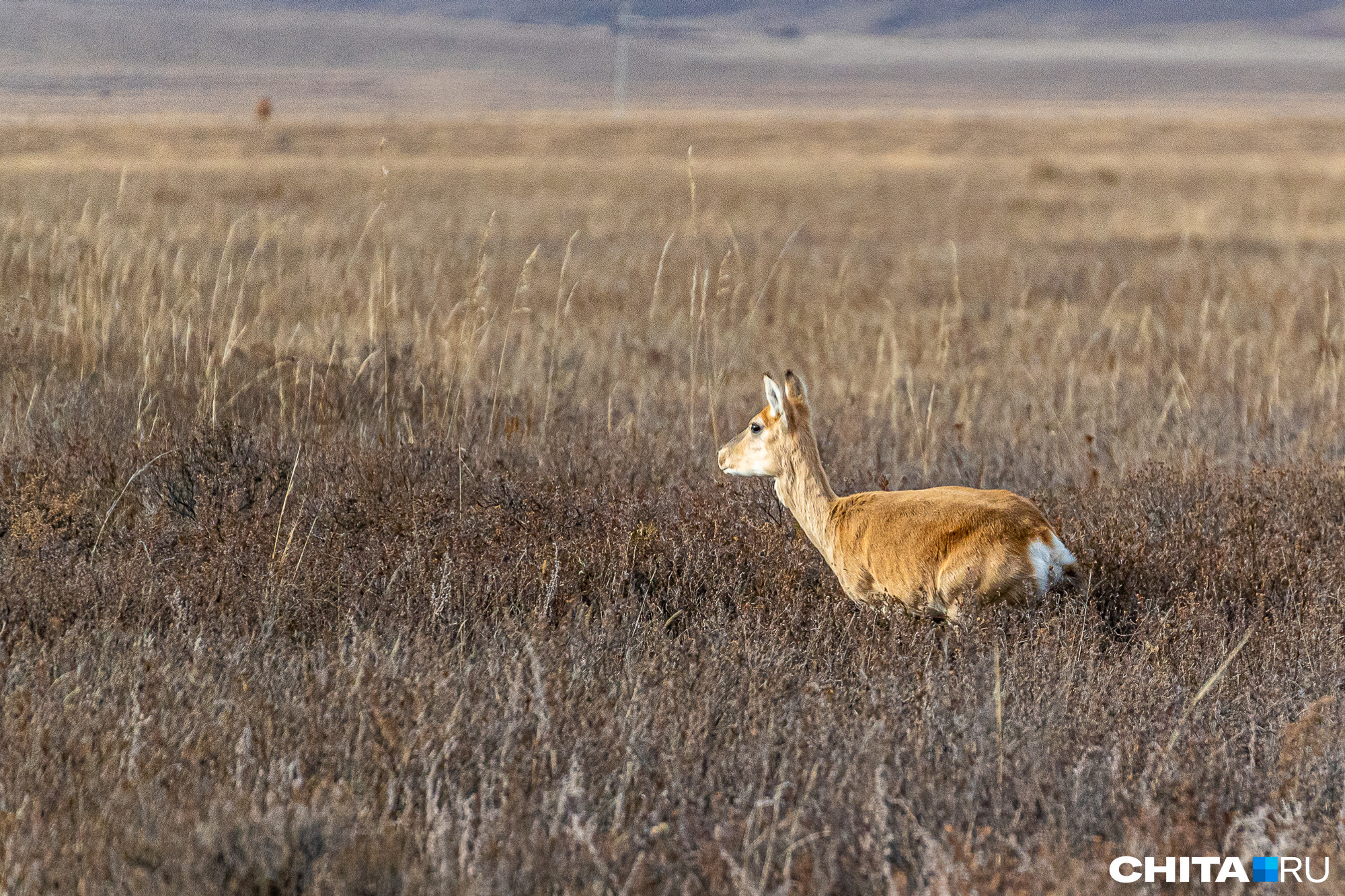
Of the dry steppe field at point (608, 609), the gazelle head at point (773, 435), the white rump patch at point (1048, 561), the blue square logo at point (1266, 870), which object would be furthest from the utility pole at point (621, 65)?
the blue square logo at point (1266, 870)

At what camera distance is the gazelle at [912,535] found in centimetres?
443

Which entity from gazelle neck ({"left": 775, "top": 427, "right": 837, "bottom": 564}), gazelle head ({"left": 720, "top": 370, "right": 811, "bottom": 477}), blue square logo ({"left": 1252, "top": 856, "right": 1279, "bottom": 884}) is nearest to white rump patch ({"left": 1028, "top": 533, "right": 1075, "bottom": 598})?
gazelle neck ({"left": 775, "top": 427, "right": 837, "bottom": 564})

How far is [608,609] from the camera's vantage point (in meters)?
4.41

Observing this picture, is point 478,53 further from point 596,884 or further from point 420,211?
point 596,884

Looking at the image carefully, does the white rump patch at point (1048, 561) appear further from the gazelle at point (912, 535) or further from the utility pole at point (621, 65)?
the utility pole at point (621, 65)

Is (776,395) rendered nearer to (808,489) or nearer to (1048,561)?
(808,489)

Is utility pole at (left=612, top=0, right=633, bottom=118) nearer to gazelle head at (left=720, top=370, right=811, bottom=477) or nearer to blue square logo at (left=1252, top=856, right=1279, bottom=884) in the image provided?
gazelle head at (left=720, top=370, right=811, bottom=477)

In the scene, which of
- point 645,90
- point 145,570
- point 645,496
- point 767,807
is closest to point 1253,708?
point 767,807

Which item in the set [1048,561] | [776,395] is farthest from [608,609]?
[1048,561]

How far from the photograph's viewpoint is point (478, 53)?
597 feet

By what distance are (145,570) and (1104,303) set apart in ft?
35.8

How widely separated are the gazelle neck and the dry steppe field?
14 centimetres

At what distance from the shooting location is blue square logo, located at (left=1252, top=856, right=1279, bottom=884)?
116 inches

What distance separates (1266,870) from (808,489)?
97.9 inches
